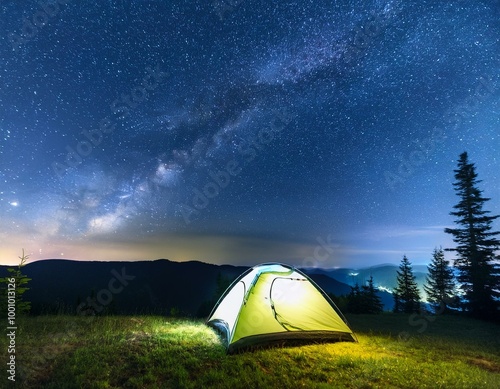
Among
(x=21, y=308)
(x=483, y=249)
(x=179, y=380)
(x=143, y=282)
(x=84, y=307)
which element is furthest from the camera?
(x=143, y=282)

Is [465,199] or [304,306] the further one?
[465,199]

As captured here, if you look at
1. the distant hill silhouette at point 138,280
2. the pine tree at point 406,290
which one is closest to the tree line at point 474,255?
the pine tree at point 406,290

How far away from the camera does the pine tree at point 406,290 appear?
40.8m

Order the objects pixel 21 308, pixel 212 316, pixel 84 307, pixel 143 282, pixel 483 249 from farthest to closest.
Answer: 1. pixel 143 282
2. pixel 483 249
3. pixel 21 308
4. pixel 84 307
5. pixel 212 316

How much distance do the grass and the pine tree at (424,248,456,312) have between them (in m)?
29.3

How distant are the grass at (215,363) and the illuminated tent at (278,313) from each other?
0.42 m

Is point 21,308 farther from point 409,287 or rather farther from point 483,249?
point 409,287

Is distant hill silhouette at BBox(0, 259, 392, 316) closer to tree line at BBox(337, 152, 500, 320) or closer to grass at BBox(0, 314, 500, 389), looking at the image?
tree line at BBox(337, 152, 500, 320)

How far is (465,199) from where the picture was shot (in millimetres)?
24625

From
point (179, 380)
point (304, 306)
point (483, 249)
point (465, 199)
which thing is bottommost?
point (179, 380)

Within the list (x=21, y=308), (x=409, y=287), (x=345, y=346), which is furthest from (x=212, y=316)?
(x=409, y=287)

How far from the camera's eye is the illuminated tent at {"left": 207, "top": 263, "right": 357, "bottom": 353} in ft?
27.2

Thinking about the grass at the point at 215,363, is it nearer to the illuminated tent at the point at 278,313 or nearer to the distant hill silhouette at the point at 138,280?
the illuminated tent at the point at 278,313

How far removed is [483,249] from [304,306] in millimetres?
23172
